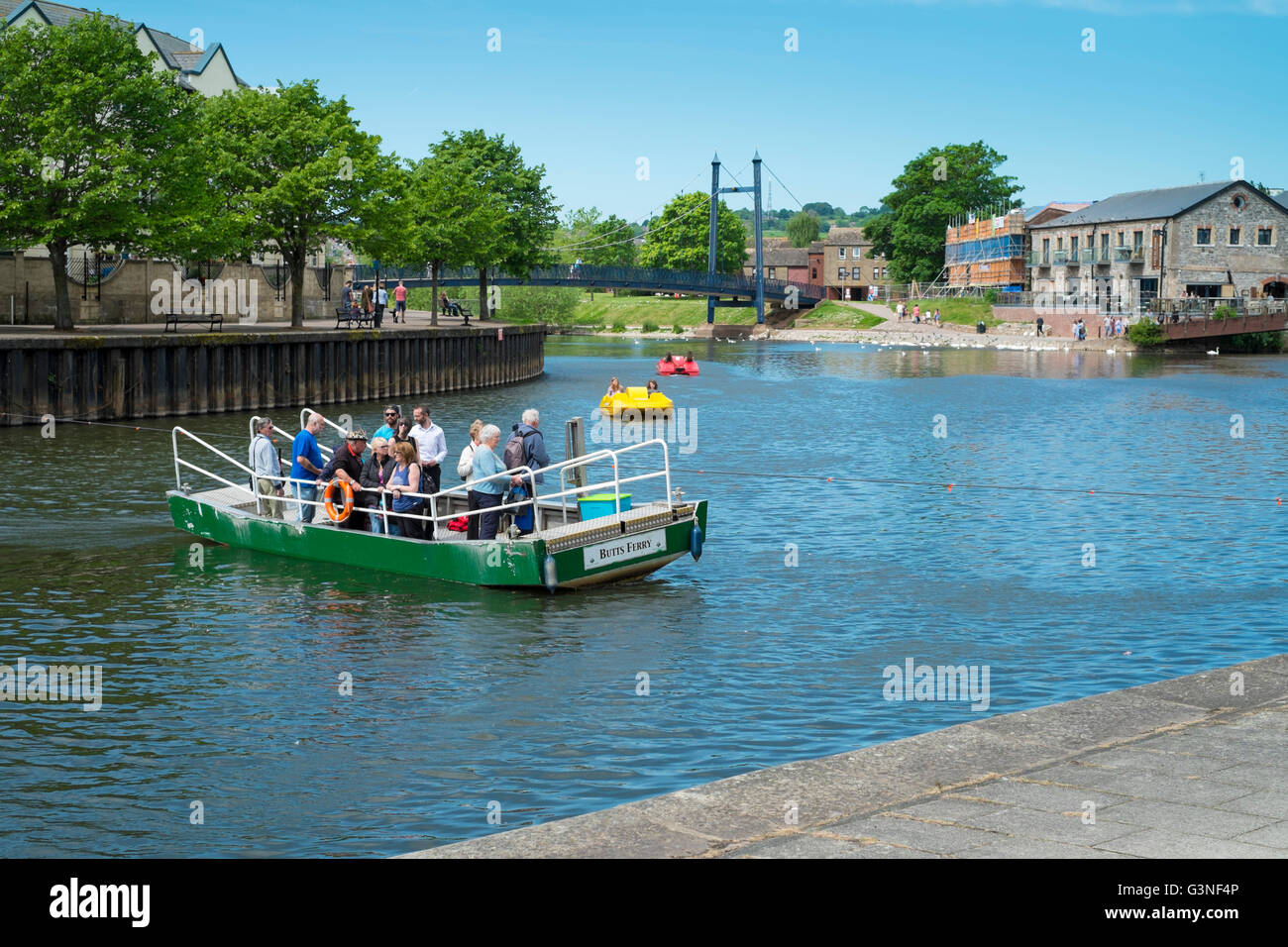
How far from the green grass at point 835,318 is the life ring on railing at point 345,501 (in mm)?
124107

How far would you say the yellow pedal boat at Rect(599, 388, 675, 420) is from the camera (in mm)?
52438

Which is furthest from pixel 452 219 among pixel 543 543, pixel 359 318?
pixel 543 543

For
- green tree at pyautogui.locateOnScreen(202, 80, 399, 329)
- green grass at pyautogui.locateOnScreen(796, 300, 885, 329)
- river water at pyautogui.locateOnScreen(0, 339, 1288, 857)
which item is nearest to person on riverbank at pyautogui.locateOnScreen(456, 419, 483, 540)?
river water at pyautogui.locateOnScreen(0, 339, 1288, 857)

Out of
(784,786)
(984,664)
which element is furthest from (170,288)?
(784,786)

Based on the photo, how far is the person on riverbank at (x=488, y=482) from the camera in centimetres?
2086

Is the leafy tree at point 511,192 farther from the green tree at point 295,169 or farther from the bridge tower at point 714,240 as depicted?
the bridge tower at point 714,240

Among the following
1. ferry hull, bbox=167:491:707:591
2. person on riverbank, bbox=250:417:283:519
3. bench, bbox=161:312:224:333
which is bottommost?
ferry hull, bbox=167:491:707:591

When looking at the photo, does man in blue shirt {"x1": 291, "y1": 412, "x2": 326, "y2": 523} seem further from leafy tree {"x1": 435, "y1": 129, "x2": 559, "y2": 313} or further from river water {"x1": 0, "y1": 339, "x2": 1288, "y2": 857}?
leafy tree {"x1": 435, "y1": 129, "x2": 559, "y2": 313}

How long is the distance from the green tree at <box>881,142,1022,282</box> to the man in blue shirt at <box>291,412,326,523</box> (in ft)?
463

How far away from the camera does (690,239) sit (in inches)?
7436

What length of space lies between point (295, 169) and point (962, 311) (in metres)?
84.5

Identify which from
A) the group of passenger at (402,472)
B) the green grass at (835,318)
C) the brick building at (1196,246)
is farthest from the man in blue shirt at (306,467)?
the green grass at (835,318)
